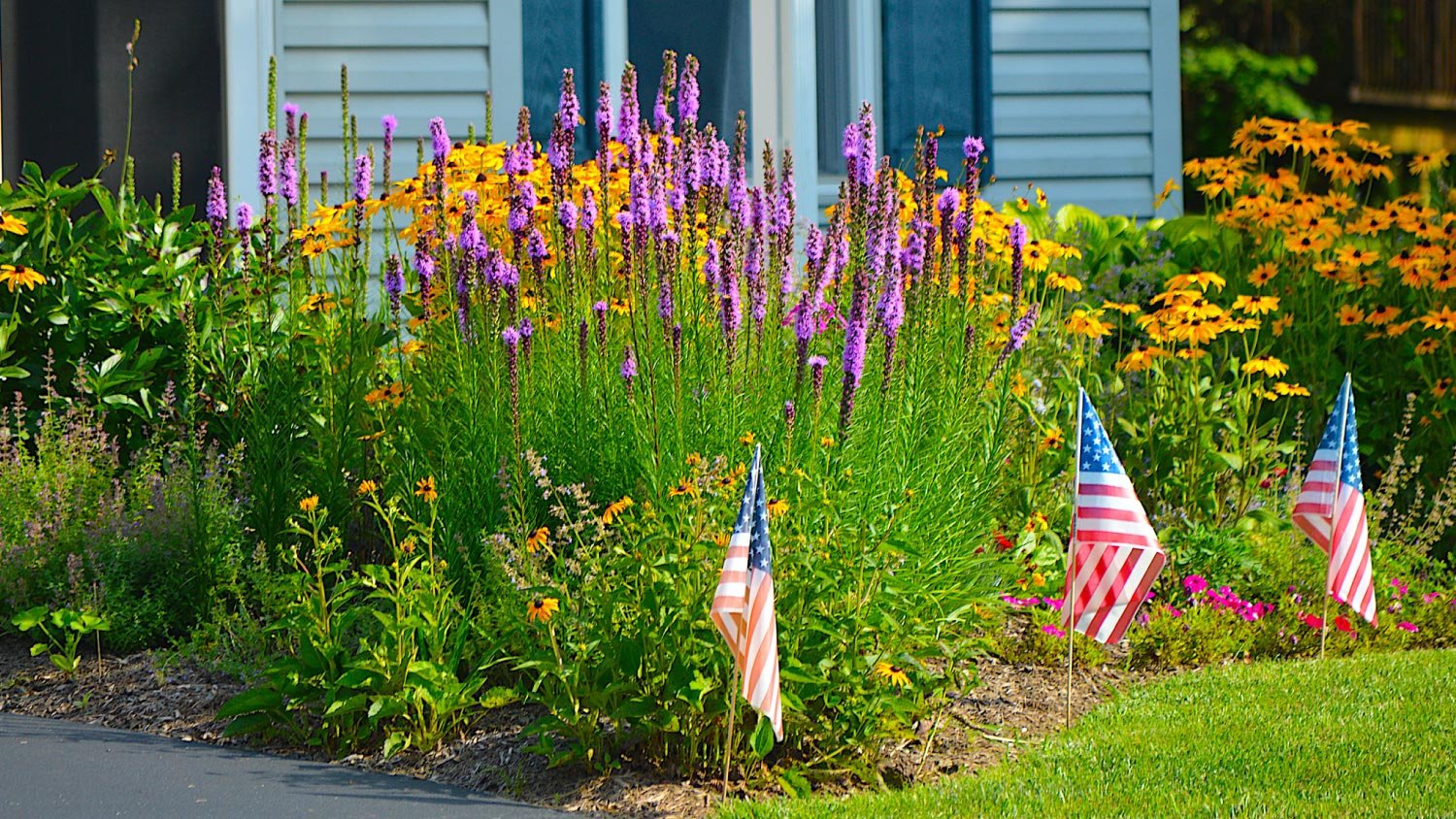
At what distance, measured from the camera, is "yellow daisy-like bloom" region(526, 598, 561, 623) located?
3.90 meters

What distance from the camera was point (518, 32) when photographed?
7.60 m

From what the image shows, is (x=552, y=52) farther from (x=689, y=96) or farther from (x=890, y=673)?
(x=890, y=673)

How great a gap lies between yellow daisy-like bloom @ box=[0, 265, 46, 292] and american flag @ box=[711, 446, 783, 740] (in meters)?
3.17

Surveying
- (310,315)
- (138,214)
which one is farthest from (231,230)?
(310,315)

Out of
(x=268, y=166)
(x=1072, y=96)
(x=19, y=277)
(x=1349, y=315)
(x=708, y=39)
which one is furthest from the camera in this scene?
(x=1072, y=96)

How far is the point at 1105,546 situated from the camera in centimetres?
440

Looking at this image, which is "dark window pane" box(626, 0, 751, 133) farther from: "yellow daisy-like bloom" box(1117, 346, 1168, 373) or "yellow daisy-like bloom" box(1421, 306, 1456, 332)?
"yellow daisy-like bloom" box(1421, 306, 1456, 332)

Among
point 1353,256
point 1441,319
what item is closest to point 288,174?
point 1353,256

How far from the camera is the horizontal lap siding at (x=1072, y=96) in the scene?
8023 mm

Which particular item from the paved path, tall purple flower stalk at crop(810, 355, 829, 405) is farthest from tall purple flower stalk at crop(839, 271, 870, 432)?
the paved path

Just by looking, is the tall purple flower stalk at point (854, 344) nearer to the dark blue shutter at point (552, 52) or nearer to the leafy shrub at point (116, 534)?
the leafy shrub at point (116, 534)

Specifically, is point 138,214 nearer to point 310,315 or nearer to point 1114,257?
point 310,315

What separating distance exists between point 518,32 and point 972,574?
408 centimetres

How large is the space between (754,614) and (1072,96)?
16.8 ft
